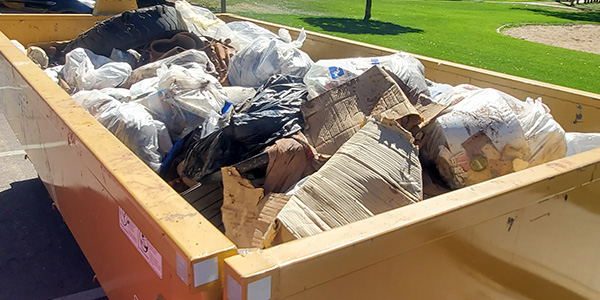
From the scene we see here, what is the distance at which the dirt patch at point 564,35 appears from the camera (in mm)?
16031

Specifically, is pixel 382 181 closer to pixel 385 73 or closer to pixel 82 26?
pixel 385 73

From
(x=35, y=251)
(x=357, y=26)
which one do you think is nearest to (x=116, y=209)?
(x=35, y=251)

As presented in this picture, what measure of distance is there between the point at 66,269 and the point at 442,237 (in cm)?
251

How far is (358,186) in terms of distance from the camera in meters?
1.72

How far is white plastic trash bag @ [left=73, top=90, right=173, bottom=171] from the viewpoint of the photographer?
7.83 feet

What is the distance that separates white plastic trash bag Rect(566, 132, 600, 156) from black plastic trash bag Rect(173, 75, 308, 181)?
48.9 inches

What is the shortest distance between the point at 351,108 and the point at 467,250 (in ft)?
3.45

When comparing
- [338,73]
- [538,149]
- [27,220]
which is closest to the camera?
[538,149]

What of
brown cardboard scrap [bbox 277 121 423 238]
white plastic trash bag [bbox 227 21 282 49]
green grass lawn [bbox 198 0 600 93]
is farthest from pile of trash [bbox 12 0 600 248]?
green grass lawn [bbox 198 0 600 93]

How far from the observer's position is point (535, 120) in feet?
7.37

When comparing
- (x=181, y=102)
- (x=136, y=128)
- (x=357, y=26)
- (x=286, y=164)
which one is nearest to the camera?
(x=286, y=164)

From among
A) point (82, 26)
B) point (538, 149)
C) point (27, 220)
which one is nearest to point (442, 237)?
point (538, 149)

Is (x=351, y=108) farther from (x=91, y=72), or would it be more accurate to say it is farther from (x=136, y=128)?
(x=91, y=72)

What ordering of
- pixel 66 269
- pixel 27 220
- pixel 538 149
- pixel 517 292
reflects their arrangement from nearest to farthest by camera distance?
pixel 517 292 → pixel 538 149 → pixel 66 269 → pixel 27 220
